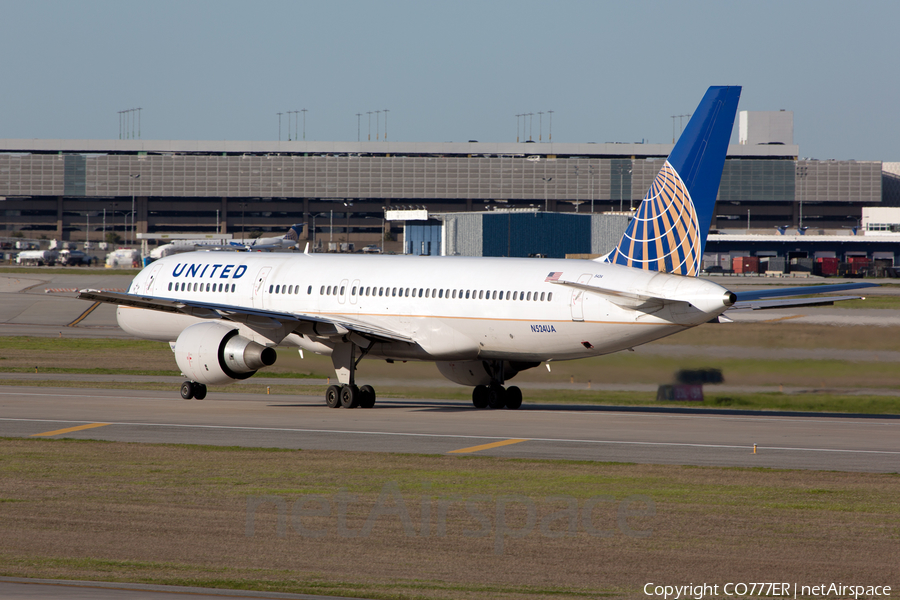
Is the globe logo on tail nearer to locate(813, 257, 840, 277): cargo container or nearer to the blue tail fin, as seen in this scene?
the blue tail fin

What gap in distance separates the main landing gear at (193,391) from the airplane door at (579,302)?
560 inches

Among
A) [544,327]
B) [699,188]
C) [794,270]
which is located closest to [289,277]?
[544,327]

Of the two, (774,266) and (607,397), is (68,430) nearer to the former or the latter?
(607,397)

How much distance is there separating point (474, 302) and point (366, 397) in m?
5.09

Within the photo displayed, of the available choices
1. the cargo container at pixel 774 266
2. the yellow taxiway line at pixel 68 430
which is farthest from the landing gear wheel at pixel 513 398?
the cargo container at pixel 774 266

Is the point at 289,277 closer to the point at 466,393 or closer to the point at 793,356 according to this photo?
the point at 466,393

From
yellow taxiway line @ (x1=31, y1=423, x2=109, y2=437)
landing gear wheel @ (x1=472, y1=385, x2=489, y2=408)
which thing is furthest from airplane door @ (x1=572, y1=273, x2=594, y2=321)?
yellow taxiway line @ (x1=31, y1=423, x2=109, y2=437)

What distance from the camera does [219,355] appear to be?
3566 cm

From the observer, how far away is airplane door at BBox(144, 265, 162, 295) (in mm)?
41875

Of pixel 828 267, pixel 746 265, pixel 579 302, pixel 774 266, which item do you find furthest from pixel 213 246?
pixel 579 302

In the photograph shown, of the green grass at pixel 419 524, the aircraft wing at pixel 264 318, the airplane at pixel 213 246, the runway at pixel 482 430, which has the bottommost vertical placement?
the runway at pixel 482 430

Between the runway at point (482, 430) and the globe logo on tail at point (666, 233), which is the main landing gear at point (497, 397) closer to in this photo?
the runway at point (482, 430)

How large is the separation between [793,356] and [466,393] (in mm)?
11905

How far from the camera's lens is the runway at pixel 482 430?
25.6 metres
